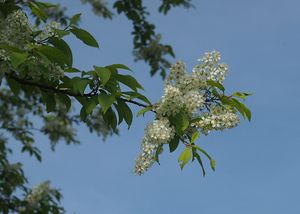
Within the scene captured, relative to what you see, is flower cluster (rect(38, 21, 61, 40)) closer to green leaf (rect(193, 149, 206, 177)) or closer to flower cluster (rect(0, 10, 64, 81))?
flower cluster (rect(0, 10, 64, 81))

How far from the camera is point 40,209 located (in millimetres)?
9484

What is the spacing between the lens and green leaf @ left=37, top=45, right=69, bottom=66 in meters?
3.16

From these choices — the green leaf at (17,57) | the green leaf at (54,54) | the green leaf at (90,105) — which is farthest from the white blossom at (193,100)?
the green leaf at (17,57)

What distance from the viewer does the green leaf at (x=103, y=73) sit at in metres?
3.09

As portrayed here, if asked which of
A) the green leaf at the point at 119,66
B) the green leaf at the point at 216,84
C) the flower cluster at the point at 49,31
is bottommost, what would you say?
the green leaf at the point at 119,66

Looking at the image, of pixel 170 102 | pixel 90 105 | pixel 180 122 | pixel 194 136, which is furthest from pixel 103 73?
pixel 194 136

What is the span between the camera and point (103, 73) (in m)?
3.13

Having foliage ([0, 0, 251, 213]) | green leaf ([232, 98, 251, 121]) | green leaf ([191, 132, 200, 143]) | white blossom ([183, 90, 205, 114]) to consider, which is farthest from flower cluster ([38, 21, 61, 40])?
green leaf ([232, 98, 251, 121])

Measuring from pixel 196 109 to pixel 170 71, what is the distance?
31 centimetres

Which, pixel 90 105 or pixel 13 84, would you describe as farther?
pixel 13 84

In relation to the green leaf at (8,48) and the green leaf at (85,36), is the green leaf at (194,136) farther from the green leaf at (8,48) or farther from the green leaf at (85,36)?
the green leaf at (8,48)

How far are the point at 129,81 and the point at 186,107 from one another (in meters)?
0.40

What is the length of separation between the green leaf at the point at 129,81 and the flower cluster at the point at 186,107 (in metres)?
0.17

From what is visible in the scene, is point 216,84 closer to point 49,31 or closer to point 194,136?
point 194,136
